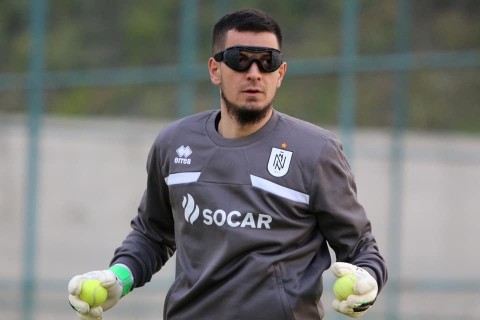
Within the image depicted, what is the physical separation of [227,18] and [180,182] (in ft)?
2.30

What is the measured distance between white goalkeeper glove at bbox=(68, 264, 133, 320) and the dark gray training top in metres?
0.21

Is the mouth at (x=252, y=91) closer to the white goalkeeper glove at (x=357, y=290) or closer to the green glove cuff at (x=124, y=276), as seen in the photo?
the white goalkeeper glove at (x=357, y=290)

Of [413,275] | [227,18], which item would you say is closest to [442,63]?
[413,275]

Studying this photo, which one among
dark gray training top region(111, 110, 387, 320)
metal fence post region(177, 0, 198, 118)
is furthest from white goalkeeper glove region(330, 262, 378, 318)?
metal fence post region(177, 0, 198, 118)

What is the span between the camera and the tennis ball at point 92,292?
4.79m

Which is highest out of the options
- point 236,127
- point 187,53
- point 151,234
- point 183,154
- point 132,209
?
point 236,127

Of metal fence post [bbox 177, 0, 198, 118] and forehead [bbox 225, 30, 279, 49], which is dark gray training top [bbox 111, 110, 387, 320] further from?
metal fence post [bbox 177, 0, 198, 118]

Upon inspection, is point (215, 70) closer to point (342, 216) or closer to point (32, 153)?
point (342, 216)

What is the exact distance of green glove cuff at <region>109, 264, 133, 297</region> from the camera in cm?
498

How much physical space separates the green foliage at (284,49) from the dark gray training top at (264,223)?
691 centimetres

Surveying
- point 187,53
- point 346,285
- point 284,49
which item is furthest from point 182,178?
point 187,53

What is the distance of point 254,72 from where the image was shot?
4.82m

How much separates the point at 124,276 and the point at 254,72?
3.32 feet

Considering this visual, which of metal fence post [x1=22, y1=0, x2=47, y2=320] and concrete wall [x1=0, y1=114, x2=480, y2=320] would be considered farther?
metal fence post [x1=22, y1=0, x2=47, y2=320]
